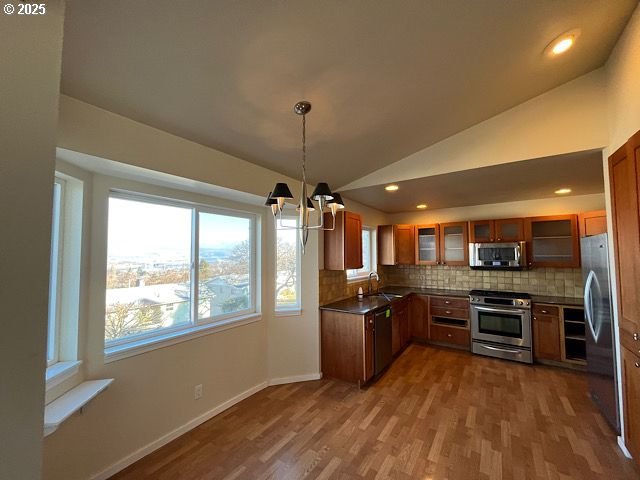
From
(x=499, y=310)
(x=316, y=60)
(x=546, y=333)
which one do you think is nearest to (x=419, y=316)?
(x=499, y=310)

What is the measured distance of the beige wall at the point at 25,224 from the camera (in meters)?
0.67

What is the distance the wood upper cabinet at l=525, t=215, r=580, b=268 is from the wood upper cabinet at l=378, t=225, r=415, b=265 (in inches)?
66.2

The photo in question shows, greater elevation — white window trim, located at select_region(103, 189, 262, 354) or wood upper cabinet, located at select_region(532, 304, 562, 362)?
white window trim, located at select_region(103, 189, 262, 354)

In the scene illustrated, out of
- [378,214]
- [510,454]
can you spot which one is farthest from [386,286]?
[510,454]

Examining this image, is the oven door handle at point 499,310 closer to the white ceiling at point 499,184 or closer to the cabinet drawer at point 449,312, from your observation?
the cabinet drawer at point 449,312

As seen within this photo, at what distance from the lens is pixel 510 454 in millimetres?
2051

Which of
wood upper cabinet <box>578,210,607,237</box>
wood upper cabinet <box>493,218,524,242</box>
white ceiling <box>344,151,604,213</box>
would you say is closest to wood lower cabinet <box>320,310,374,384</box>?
white ceiling <box>344,151,604,213</box>

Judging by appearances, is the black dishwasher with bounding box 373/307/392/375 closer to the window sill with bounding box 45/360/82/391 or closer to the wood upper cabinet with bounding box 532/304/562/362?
the wood upper cabinet with bounding box 532/304/562/362

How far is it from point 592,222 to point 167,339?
5.10m

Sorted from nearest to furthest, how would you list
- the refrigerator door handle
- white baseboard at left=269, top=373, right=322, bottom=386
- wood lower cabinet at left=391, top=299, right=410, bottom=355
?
the refrigerator door handle
white baseboard at left=269, top=373, right=322, bottom=386
wood lower cabinet at left=391, top=299, right=410, bottom=355

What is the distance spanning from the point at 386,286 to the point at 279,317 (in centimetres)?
269

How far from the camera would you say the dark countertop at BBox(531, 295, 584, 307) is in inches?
137

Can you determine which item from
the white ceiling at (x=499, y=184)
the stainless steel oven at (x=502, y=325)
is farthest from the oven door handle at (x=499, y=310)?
the white ceiling at (x=499, y=184)

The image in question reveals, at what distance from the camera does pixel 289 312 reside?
3.29m
